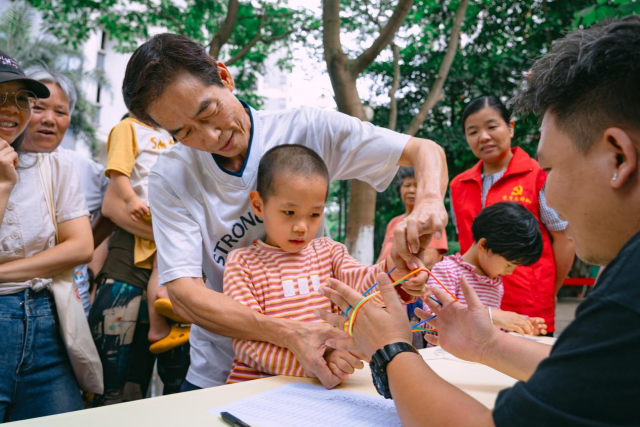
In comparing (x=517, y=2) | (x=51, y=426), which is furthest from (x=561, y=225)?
(x=517, y=2)

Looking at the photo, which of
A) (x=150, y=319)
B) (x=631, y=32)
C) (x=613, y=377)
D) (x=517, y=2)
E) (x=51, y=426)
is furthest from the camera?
(x=517, y=2)

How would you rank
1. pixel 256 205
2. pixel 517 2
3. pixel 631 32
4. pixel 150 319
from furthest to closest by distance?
pixel 517 2 → pixel 150 319 → pixel 256 205 → pixel 631 32

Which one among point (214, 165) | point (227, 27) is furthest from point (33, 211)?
point (227, 27)

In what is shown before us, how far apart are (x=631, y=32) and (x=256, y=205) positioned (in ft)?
4.42

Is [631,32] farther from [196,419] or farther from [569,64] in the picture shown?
[196,419]

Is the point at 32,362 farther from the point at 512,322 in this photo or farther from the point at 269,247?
the point at 512,322

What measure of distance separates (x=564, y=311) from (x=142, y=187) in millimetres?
7596

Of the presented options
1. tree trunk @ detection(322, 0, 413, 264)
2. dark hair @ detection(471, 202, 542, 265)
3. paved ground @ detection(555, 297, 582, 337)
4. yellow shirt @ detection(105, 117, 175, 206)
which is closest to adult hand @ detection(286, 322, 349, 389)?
dark hair @ detection(471, 202, 542, 265)

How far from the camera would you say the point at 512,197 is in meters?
3.37

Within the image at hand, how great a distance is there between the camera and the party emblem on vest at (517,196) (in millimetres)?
3316

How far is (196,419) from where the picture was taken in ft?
4.12

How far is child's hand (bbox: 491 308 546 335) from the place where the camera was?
8.36ft

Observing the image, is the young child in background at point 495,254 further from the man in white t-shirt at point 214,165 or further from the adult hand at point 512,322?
the man in white t-shirt at point 214,165

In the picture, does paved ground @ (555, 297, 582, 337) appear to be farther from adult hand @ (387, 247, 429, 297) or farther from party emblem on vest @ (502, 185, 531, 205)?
adult hand @ (387, 247, 429, 297)
